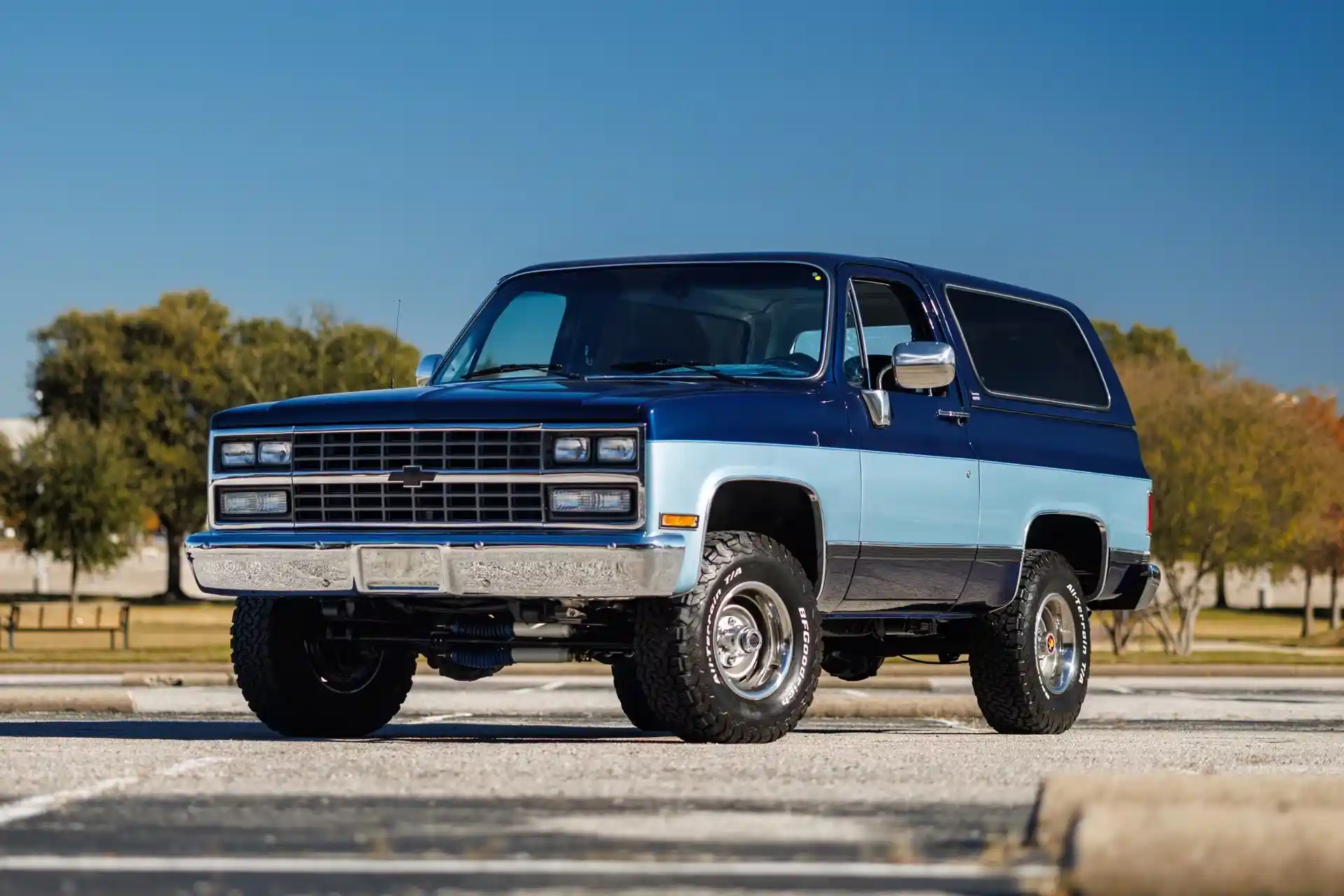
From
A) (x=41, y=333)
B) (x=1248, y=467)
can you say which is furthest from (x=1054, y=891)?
(x=41, y=333)

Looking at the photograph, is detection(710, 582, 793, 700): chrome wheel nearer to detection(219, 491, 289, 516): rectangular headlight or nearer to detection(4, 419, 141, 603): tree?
detection(219, 491, 289, 516): rectangular headlight

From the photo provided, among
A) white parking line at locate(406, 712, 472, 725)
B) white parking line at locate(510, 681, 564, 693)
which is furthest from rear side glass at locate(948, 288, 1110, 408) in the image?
white parking line at locate(510, 681, 564, 693)

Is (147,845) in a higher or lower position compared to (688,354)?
lower

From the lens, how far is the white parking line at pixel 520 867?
18.1 feet

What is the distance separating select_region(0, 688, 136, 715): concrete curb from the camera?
586 inches

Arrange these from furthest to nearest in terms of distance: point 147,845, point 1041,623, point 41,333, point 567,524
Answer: point 41,333 < point 1041,623 < point 567,524 < point 147,845

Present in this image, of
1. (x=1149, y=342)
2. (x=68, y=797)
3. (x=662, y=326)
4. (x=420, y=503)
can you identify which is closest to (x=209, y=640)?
(x=662, y=326)

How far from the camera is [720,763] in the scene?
836 cm

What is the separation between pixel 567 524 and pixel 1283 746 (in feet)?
12.5

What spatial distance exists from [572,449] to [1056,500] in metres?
3.71

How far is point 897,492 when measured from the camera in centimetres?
1071

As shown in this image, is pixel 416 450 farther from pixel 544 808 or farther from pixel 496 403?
pixel 544 808

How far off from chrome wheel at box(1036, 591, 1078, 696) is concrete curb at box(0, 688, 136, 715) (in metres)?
6.41

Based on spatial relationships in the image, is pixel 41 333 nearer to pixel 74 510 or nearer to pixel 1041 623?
pixel 74 510
